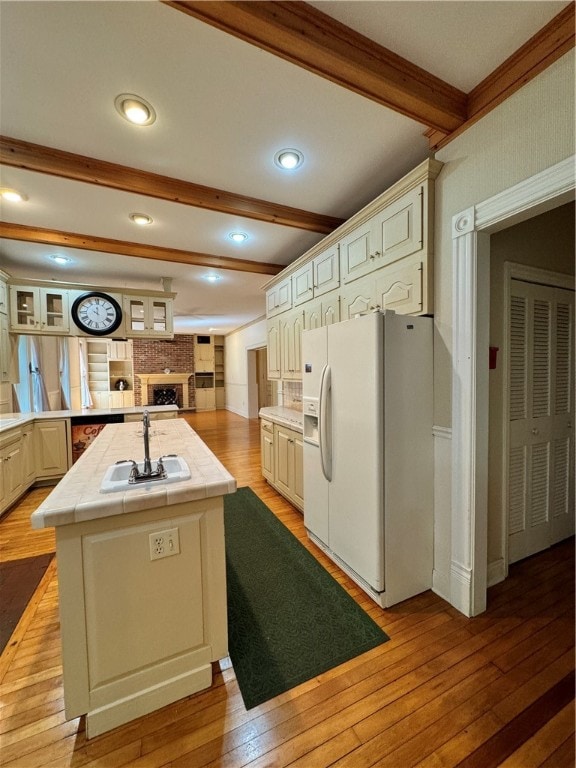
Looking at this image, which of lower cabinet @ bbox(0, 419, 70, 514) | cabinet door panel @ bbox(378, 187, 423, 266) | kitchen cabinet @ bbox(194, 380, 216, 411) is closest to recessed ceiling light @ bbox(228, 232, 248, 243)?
cabinet door panel @ bbox(378, 187, 423, 266)

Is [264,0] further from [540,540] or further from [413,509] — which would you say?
[540,540]

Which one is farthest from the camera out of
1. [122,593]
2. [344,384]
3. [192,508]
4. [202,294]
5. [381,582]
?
[202,294]

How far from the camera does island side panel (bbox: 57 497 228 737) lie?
124 centimetres

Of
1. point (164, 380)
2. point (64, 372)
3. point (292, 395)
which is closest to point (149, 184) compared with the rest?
point (292, 395)

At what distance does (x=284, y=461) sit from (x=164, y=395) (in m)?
7.59

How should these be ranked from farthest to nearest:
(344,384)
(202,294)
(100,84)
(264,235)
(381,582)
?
1. (202,294)
2. (264,235)
3. (344,384)
4. (381,582)
5. (100,84)

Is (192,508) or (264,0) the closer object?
(264,0)

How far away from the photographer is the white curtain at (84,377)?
6.61 metres

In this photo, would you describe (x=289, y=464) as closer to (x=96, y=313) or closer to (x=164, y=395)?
(x=96, y=313)

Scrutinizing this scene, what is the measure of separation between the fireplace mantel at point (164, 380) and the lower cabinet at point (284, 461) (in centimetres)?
688

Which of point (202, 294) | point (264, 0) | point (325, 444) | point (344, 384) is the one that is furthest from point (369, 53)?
point (202, 294)

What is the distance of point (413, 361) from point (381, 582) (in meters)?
1.38

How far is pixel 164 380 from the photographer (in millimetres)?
9914

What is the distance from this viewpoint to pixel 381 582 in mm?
1919
